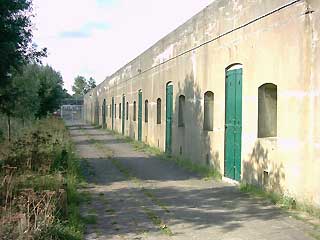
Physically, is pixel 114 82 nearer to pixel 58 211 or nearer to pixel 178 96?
pixel 178 96

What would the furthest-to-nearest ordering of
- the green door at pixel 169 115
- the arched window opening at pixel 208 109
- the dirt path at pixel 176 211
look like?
the green door at pixel 169 115
the arched window opening at pixel 208 109
the dirt path at pixel 176 211

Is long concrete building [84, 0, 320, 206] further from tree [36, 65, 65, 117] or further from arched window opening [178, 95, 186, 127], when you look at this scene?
tree [36, 65, 65, 117]

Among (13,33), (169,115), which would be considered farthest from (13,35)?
(169,115)

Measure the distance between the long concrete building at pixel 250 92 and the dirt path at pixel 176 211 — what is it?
0.76 meters

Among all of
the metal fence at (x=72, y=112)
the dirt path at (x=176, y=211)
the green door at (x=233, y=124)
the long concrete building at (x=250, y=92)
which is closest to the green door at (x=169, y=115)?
the long concrete building at (x=250, y=92)

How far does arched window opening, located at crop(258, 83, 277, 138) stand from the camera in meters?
10.5

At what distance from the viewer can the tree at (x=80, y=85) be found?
141750 mm

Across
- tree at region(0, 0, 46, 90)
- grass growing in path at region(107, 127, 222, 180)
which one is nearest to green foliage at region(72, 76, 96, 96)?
grass growing in path at region(107, 127, 222, 180)

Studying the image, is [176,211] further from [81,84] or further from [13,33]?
[81,84]

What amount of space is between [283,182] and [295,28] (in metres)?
2.83

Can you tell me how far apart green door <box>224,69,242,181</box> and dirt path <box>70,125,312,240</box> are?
486 millimetres

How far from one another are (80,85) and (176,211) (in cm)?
13566

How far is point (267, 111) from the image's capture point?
10570mm

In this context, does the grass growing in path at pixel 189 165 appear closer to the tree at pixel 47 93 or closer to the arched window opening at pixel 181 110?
the arched window opening at pixel 181 110
